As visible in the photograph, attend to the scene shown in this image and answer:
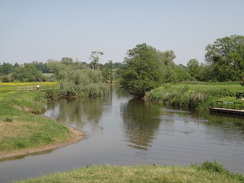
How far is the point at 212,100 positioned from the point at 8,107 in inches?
1152

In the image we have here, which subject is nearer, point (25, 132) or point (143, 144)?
point (25, 132)

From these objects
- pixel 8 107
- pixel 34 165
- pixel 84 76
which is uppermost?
pixel 84 76

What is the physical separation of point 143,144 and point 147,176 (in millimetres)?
11034

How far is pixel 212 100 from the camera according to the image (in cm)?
4284

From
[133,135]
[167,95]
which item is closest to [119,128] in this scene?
[133,135]

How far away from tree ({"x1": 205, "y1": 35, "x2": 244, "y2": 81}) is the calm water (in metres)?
39.0

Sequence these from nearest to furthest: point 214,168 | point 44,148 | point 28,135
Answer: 1. point 214,168
2. point 44,148
3. point 28,135

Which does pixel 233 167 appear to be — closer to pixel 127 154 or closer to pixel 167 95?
pixel 127 154

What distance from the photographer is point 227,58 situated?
7175 cm

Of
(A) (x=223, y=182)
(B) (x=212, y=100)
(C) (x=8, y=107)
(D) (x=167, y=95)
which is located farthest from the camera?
(D) (x=167, y=95)

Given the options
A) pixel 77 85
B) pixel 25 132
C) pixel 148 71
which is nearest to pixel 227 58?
pixel 148 71

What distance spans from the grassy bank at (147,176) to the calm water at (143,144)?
4057 mm

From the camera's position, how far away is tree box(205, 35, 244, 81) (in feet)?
232

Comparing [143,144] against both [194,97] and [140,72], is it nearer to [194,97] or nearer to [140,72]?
[194,97]
